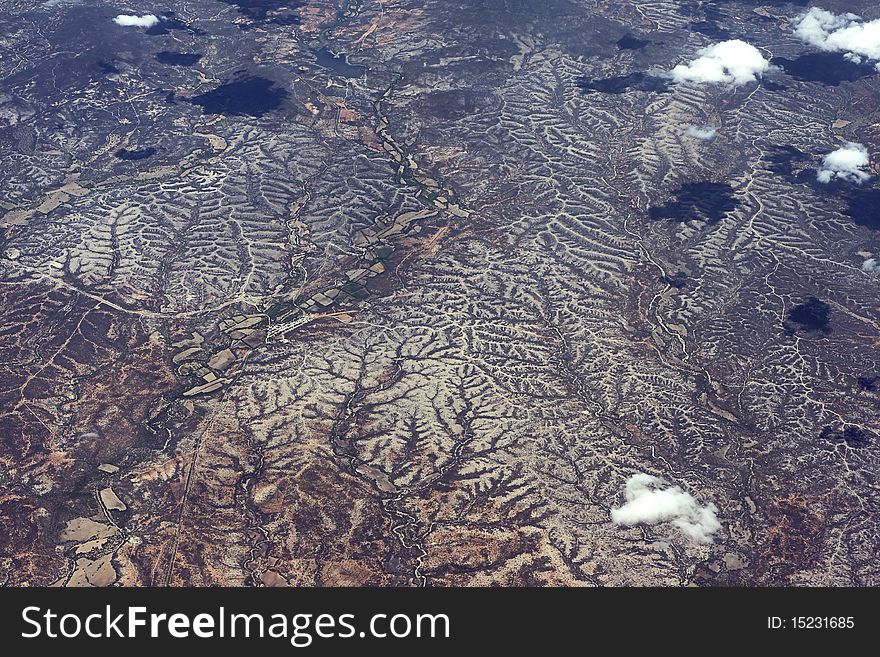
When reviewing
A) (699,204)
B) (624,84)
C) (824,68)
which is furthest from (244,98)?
(824,68)

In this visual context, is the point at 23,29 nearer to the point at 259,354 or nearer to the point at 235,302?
the point at 235,302

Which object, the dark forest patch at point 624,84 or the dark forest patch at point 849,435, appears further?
the dark forest patch at point 624,84

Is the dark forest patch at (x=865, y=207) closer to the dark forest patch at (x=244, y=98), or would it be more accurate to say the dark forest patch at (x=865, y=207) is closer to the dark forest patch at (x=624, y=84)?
the dark forest patch at (x=624, y=84)

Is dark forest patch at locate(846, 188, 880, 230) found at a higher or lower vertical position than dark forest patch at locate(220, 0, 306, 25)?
higher

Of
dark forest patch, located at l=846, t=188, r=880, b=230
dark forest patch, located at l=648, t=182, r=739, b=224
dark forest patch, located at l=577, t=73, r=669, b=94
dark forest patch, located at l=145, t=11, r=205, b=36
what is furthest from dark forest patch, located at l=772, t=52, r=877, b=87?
dark forest patch, located at l=145, t=11, r=205, b=36

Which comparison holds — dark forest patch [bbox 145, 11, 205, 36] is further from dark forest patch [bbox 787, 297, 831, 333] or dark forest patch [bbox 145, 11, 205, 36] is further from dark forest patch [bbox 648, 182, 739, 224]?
dark forest patch [bbox 787, 297, 831, 333]

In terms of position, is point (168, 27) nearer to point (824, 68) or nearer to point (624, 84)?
point (624, 84)

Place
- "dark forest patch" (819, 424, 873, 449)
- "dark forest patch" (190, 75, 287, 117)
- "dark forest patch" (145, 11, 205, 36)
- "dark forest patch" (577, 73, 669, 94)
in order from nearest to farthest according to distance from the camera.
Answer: "dark forest patch" (819, 424, 873, 449)
"dark forest patch" (190, 75, 287, 117)
"dark forest patch" (577, 73, 669, 94)
"dark forest patch" (145, 11, 205, 36)

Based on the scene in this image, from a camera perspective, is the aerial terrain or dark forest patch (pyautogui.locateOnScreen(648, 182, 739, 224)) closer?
the aerial terrain

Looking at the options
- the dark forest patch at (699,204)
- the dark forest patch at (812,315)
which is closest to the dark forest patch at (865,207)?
the dark forest patch at (699,204)
